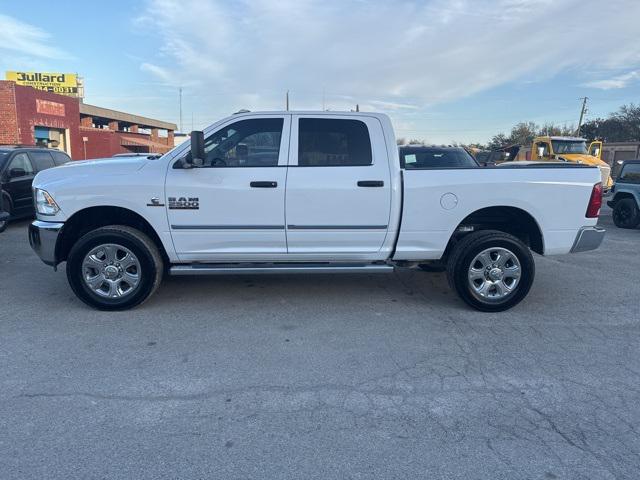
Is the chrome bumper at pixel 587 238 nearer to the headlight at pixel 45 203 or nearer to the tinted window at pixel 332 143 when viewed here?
the tinted window at pixel 332 143

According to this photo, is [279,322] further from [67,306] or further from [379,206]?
[67,306]

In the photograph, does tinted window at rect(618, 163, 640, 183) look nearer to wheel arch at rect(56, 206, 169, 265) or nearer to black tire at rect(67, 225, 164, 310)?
wheel arch at rect(56, 206, 169, 265)

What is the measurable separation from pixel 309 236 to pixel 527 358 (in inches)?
91.7

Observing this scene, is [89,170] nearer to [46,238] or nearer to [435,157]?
[46,238]

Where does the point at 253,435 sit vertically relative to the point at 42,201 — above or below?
below

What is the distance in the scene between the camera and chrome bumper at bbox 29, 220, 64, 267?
473 centimetres

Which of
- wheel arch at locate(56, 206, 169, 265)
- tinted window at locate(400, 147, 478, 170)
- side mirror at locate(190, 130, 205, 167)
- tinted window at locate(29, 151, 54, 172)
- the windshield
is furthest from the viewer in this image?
the windshield

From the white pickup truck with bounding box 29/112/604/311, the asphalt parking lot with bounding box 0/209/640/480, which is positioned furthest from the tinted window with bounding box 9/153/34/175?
the white pickup truck with bounding box 29/112/604/311

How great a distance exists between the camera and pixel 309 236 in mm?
4902

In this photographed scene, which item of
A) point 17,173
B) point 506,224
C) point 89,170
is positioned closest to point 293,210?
point 89,170

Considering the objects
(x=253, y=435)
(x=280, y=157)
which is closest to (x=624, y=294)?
(x=280, y=157)

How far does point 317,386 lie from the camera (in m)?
3.42

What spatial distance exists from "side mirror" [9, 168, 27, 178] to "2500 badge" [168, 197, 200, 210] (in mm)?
6852

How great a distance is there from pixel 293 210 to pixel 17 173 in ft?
25.7
